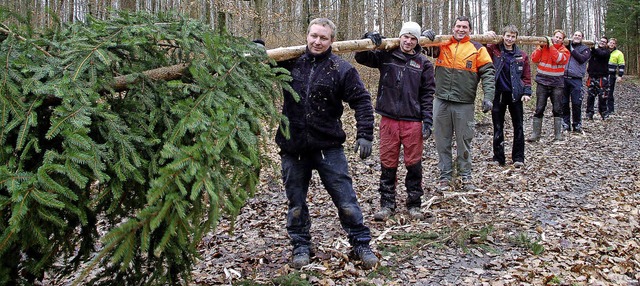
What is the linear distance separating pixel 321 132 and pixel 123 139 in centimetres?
185

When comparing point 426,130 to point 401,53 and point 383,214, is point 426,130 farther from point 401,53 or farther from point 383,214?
point 383,214

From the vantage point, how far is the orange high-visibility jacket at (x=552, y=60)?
9.80 m

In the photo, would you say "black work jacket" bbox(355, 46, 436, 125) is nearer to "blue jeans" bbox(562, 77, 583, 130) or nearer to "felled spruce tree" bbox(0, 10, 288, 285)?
"felled spruce tree" bbox(0, 10, 288, 285)

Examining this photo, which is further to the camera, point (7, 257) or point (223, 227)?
point (223, 227)

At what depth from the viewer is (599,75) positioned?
46.0 ft

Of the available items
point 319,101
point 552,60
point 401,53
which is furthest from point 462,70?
point 552,60

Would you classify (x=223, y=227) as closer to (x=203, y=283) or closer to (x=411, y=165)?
(x=203, y=283)

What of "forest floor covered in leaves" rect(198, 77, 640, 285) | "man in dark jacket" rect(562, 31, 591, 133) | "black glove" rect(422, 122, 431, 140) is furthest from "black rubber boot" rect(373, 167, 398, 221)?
"man in dark jacket" rect(562, 31, 591, 133)

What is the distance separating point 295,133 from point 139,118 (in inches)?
61.3

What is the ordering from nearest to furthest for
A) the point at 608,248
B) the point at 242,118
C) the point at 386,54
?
the point at 242,118, the point at 608,248, the point at 386,54

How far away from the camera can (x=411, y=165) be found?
5848 millimetres

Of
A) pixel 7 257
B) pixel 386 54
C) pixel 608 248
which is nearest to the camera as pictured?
pixel 7 257

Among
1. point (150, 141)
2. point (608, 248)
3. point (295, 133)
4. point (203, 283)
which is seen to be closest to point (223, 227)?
point (203, 283)

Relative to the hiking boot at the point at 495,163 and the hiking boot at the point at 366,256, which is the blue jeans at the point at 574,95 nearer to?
the hiking boot at the point at 495,163
